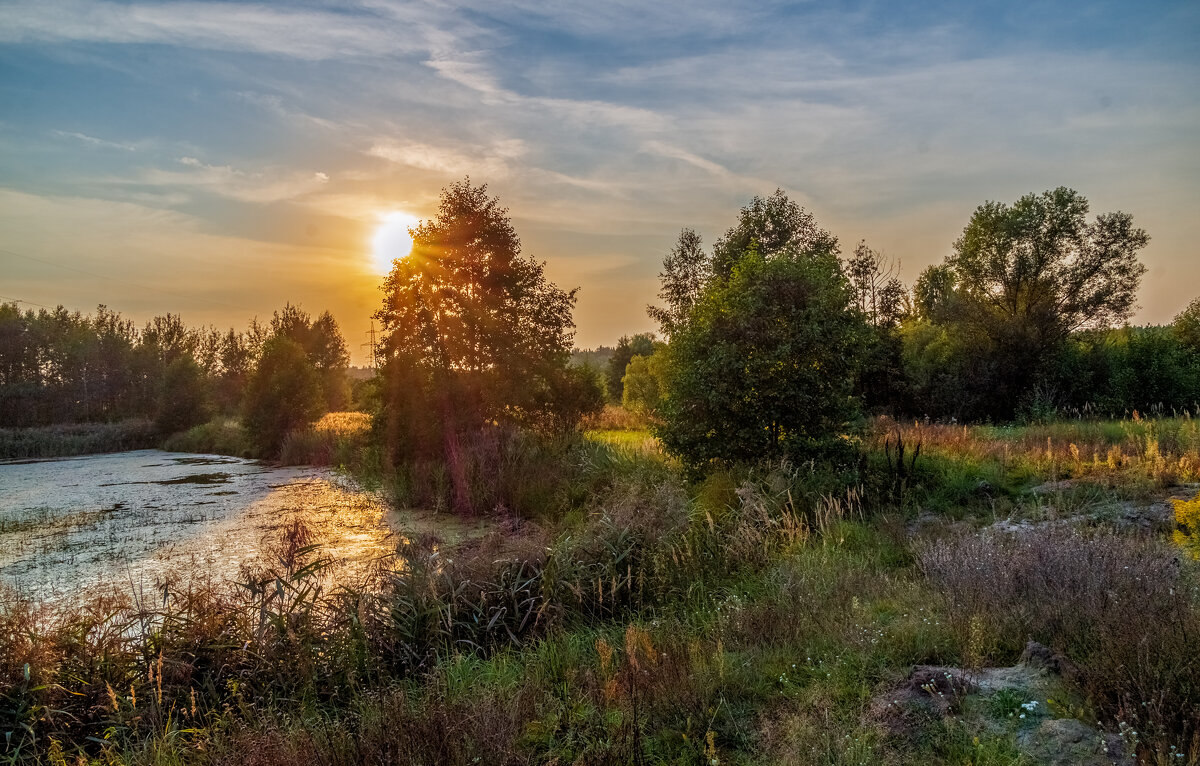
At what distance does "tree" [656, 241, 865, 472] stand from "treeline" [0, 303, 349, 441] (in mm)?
37495

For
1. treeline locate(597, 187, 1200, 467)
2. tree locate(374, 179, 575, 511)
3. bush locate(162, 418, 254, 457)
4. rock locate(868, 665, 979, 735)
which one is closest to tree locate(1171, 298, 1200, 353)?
treeline locate(597, 187, 1200, 467)

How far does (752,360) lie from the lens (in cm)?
1029

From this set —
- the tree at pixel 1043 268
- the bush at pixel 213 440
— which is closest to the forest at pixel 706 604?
the tree at pixel 1043 268

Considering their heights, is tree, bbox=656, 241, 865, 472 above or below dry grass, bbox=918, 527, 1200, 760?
above

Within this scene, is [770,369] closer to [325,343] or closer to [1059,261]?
[1059,261]

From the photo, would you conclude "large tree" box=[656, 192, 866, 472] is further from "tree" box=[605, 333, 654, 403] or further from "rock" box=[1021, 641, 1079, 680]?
"tree" box=[605, 333, 654, 403]

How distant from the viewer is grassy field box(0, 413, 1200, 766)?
11.4ft

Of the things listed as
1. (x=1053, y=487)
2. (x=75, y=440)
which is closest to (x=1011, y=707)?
(x=1053, y=487)

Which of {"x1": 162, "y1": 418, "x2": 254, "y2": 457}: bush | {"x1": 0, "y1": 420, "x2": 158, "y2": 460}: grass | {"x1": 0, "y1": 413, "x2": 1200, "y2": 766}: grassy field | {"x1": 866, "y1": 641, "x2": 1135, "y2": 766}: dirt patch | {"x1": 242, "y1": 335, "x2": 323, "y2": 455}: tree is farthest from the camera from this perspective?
{"x1": 0, "y1": 420, "x2": 158, "y2": 460}: grass

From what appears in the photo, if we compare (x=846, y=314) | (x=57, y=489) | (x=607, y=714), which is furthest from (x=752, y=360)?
(x=57, y=489)

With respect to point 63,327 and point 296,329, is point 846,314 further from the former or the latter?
point 63,327

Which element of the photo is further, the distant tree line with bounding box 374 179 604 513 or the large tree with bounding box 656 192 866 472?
the distant tree line with bounding box 374 179 604 513

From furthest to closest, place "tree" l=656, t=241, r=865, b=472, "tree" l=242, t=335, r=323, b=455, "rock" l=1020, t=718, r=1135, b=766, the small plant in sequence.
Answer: "tree" l=242, t=335, r=323, b=455 < "tree" l=656, t=241, r=865, b=472 < the small plant < "rock" l=1020, t=718, r=1135, b=766

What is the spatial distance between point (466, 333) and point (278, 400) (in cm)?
1567
